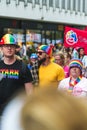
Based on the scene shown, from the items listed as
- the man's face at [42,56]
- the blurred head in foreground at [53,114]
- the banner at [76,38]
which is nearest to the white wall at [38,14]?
the banner at [76,38]

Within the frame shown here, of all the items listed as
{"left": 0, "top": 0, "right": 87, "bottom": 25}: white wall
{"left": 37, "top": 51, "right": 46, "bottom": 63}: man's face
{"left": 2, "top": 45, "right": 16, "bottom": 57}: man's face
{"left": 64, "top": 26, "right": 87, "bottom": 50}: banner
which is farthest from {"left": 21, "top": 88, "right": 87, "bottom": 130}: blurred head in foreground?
{"left": 0, "top": 0, "right": 87, "bottom": 25}: white wall

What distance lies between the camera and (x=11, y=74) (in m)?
5.73

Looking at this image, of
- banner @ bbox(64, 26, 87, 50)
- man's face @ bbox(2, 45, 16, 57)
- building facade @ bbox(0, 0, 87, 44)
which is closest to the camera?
man's face @ bbox(2, 45, 16, 57)

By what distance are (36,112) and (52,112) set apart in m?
0.04

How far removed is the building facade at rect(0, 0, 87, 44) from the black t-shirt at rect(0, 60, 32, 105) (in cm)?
3030

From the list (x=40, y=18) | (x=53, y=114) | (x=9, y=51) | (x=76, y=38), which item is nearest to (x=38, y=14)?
(x=40, y=18)

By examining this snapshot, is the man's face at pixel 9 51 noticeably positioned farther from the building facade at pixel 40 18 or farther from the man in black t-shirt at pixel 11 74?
the building facade at pixel 40 18

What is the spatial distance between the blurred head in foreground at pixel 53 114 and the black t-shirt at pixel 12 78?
423cm

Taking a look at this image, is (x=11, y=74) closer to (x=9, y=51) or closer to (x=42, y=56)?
(x=9, y=51)

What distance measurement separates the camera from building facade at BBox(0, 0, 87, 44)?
37.8 metres

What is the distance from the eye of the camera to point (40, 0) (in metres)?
42.8

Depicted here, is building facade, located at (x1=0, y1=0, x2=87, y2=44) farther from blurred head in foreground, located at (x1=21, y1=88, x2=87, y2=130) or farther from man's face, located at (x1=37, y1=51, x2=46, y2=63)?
blurred head in foreground, located at (x1=21, y1=88, x2=87, y2=130)

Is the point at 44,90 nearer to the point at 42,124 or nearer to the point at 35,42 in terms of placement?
the point at 42,124

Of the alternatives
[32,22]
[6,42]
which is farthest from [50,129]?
[32,22]
